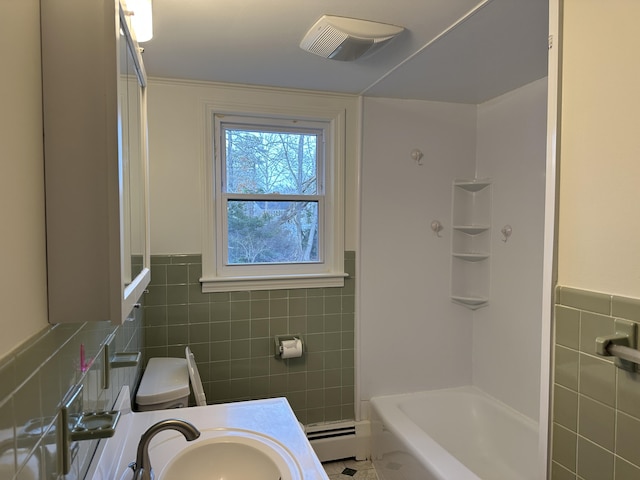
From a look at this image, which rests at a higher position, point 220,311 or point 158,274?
point 158,274

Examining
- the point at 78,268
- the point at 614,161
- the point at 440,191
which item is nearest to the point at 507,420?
the point at 440,191

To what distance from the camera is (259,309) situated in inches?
94.3

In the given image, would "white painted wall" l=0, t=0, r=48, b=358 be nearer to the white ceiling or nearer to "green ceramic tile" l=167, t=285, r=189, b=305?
the white ceiling

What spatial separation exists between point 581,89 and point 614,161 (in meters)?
0.22

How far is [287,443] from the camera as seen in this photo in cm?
122

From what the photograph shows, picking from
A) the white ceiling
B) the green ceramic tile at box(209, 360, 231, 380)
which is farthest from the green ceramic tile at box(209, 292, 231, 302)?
the white ceiling

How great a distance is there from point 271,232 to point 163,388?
1.09 metres

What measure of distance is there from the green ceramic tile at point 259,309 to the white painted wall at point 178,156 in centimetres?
45

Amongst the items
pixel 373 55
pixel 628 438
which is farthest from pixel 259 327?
pixel 628 438

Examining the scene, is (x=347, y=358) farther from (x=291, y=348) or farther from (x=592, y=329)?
(x=592, y=329)

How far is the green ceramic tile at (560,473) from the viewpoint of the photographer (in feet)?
3.74

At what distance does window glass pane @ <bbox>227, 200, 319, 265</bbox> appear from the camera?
7.97 feet

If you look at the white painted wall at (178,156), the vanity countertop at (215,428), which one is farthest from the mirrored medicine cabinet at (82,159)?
the white painted wall at (178,156)

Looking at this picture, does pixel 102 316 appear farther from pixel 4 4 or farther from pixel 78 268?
pixel 4 4
